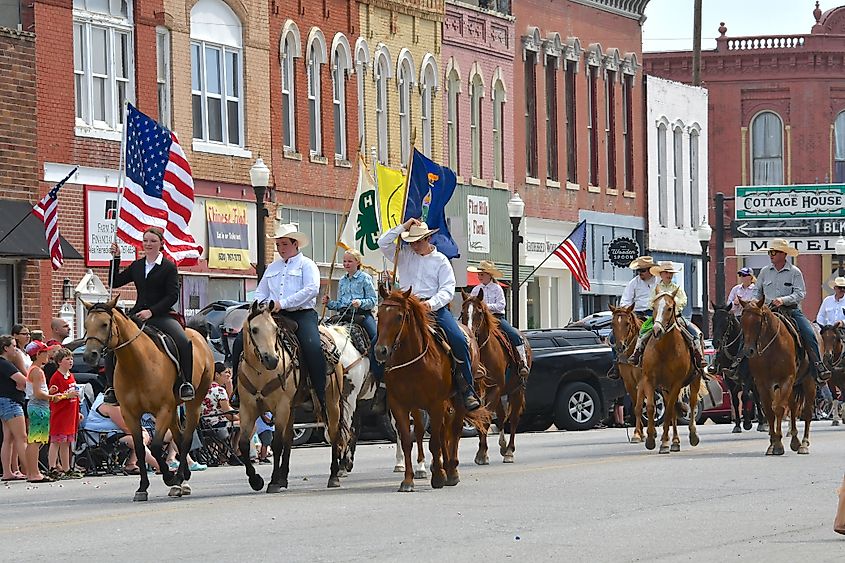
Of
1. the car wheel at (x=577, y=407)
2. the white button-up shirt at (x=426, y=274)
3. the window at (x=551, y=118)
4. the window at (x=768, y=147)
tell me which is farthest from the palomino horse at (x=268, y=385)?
the window at (x=768, y=147)

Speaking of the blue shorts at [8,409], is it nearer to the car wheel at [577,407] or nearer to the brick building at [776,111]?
the car wheel at [577,407]

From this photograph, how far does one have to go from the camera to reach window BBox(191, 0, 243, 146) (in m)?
40.7

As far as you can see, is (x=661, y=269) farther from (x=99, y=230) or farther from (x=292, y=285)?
(x=99, y=230)

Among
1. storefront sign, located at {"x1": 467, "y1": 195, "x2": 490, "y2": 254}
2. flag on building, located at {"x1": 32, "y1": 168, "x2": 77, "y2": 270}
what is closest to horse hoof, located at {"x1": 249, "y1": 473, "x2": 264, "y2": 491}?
flag on building, located at {"x1": 32, "y1": 168, "x2": 77, "y2": 270}

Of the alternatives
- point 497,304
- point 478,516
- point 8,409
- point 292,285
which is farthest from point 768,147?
point 478,516

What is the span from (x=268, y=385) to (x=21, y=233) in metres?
16.9

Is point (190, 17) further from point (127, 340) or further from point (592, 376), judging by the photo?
point (127, 340)

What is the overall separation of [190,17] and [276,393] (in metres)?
22.6

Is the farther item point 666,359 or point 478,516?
point 666,359

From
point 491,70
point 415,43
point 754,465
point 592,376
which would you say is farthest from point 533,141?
point 754,465

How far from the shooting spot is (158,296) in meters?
19.0

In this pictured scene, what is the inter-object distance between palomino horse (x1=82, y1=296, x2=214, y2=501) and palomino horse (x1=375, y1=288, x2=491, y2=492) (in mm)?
2057

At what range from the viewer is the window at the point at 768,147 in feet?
232

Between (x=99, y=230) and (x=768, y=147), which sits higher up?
(x=768, y=147)
